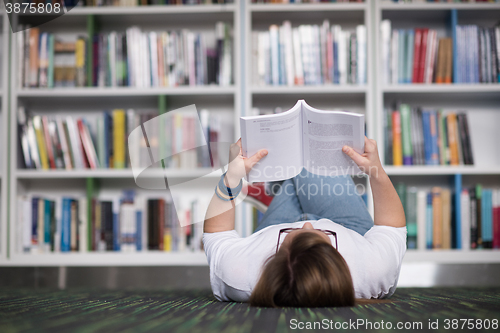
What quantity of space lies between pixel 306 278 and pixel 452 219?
1395 millimetres

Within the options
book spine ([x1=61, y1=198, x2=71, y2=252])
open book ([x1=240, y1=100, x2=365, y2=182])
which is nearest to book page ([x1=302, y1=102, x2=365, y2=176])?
open book ([x1=240, y1=100, x2=365, y2=182])

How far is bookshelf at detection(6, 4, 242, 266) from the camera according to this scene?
6.12 feet

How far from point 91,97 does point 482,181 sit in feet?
6.76

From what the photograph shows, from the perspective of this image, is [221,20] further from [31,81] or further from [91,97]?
[31,81]

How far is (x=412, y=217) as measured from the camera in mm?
1841

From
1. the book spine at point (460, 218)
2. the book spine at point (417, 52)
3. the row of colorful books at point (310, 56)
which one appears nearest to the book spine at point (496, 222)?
the book spine at point (460, 218)

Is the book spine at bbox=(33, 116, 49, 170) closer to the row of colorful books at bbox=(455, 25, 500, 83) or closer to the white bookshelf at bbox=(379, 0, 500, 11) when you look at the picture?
the white bookshelf at bbox=(379, 0, 500, 11)

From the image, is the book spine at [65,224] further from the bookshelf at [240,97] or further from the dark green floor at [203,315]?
the dark green floor at [203,315]

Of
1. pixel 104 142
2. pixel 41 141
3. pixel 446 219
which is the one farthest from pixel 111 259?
pixel 446 219

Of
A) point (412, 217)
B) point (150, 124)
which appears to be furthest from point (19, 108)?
point (412, 217)

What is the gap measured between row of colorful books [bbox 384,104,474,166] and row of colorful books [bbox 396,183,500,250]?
0.14 meters

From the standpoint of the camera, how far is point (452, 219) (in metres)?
1.86

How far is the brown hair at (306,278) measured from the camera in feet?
2.45

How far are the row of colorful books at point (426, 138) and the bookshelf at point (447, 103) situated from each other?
37mm
